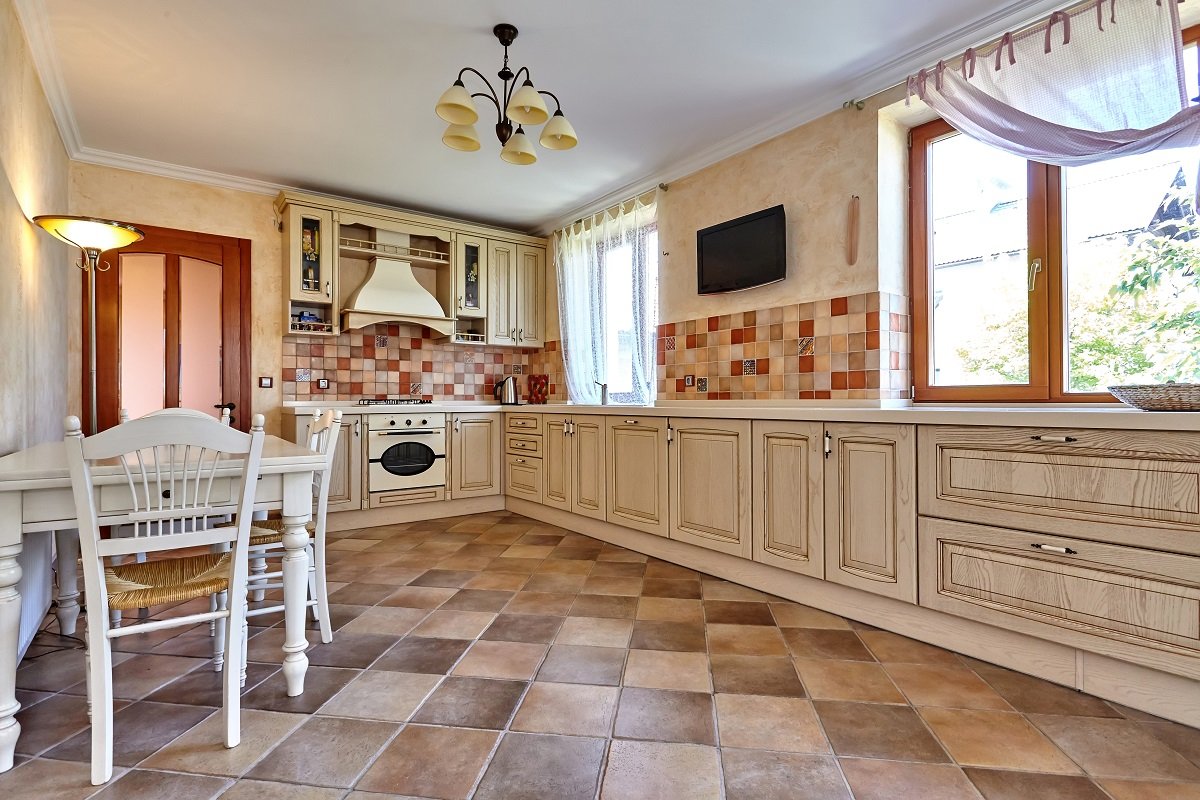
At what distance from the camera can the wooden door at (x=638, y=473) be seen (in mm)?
3314

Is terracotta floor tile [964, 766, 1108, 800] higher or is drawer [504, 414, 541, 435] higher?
drawer [504, 414, 541, 435]

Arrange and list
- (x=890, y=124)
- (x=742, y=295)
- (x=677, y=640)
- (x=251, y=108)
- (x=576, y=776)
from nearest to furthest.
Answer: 1. (x=576, y=776)
2. (x=677, y=640)
3. (x=890, y=124)
4. (x=251, y=108)
5. (x=742, y=295)

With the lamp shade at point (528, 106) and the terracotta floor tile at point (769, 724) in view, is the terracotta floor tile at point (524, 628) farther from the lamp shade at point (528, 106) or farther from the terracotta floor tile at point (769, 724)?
the lamp shade at point (528, 106)

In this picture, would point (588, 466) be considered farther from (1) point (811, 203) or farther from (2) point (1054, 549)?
(2) point (1054, 549)

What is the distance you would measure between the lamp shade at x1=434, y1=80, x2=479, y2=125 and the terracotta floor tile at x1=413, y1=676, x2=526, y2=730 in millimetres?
1985

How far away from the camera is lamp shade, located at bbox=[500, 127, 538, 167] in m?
2.48

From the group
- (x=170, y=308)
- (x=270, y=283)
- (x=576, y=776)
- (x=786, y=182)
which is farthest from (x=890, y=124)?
(x=170, y=308)

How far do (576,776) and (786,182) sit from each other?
9.84 ft

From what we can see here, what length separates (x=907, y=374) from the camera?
294cm

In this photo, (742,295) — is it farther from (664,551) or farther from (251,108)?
(251,108)

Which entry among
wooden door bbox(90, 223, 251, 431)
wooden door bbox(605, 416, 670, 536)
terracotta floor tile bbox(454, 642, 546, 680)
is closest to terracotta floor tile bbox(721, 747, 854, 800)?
terracotta floor tile bbox(454, 642, 546, 680)

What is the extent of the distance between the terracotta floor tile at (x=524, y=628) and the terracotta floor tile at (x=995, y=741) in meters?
1.27

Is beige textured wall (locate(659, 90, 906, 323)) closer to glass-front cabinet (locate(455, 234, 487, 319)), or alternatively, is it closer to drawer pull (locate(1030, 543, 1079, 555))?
drawer pull (locate(1030, 543, 1079, 555))

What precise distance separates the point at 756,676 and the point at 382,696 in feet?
3.85
